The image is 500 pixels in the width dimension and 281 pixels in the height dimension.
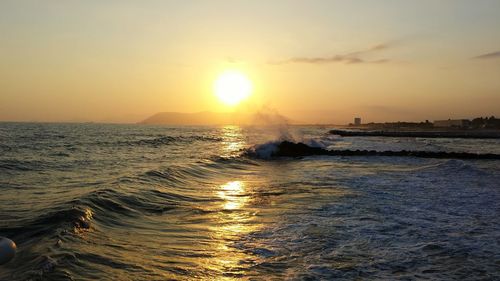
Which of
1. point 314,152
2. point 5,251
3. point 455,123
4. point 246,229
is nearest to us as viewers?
point 5,251

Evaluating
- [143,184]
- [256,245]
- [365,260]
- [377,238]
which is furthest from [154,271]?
[143,184]

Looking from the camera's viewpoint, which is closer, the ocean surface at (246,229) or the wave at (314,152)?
the ocean surface at (246,229)

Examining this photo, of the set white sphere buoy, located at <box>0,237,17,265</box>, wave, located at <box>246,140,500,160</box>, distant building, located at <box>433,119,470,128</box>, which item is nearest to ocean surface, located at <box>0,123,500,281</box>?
white sphere buoy, located at <box>0,237,17,265</box>

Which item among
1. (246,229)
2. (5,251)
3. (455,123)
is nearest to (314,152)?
(246,229)

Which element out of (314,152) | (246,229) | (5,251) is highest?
(5,251)

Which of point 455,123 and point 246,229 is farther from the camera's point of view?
point 455,123

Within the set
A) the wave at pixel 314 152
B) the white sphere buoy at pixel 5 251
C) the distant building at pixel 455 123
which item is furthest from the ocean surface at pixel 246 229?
the distant building at pixel 455 123

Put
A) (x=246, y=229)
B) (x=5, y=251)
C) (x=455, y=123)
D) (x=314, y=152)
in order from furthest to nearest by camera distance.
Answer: (x=455, y=123)
(x=314, y=152)
(x=246, y=229)
(x=5, y=251)

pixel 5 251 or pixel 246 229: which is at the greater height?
pixel 5 251

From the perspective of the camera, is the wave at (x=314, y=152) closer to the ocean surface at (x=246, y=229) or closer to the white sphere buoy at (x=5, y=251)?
the ocean surface at (x=246, y=229)

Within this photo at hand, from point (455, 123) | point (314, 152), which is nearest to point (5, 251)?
point (314, 152)

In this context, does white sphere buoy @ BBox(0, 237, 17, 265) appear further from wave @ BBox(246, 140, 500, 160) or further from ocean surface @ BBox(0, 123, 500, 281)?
wave @ BBox(246, 140, 500, 160)

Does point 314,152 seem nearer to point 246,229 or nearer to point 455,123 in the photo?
point 246,229

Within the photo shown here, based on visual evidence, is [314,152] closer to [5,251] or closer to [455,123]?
[5,251]
